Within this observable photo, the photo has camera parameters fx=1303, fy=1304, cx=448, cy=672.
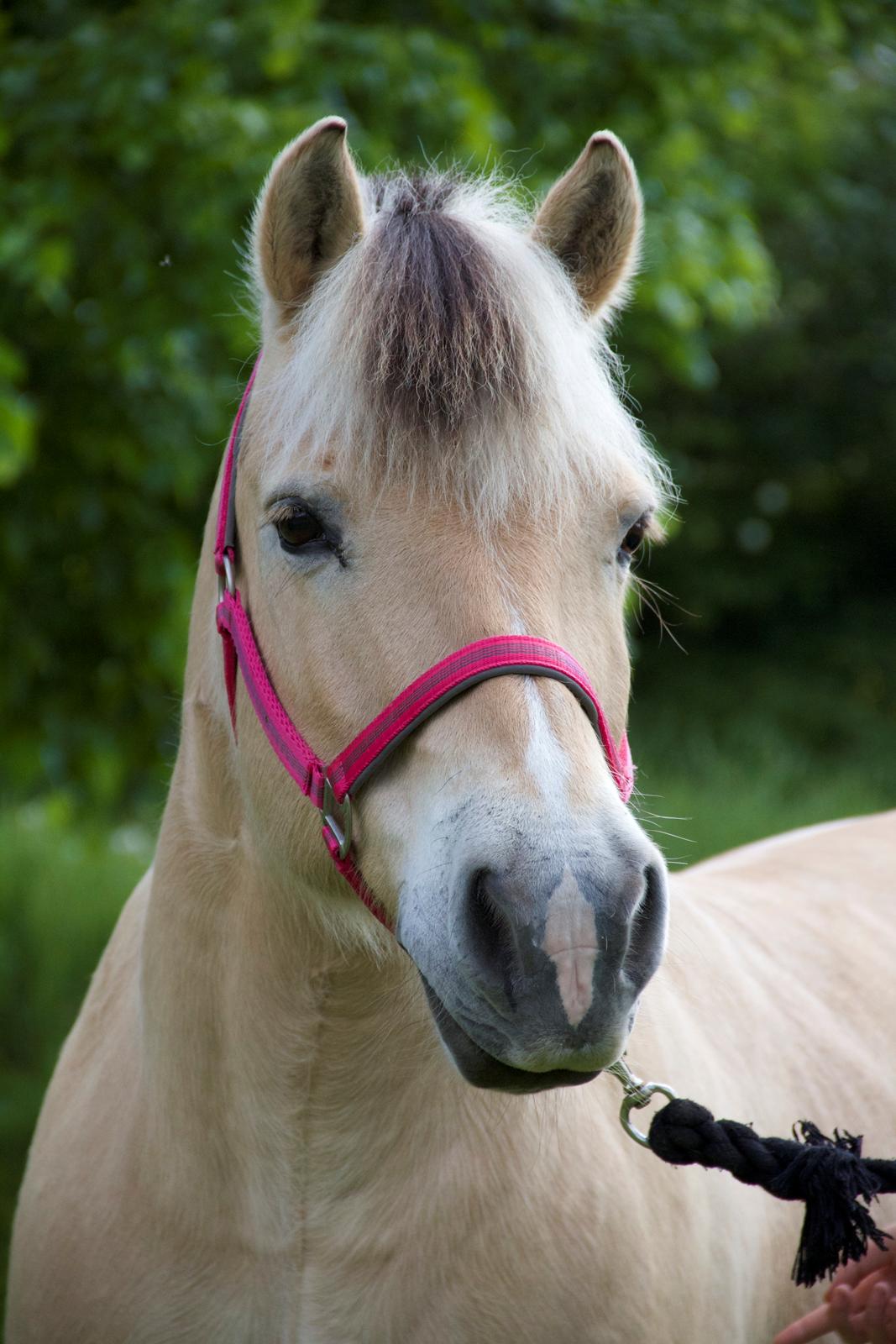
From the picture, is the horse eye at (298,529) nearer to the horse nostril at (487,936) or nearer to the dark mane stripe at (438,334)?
the dark mane stripe at (438,334)

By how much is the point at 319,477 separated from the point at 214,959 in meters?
0.84

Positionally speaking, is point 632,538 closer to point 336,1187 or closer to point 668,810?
A: point 336,1187

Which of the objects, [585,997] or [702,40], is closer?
[585,997]

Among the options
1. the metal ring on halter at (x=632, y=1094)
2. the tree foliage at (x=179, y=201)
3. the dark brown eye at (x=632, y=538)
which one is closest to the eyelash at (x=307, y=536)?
the dark brown eye at (x=632, y=538)

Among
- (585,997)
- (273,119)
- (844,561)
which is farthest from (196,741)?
(844,561)

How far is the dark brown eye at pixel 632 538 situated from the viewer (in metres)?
2.08

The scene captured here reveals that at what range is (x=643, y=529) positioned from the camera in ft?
6.93

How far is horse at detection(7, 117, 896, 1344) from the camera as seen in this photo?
1643 millimetres

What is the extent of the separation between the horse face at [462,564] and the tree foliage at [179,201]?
4.77 feet

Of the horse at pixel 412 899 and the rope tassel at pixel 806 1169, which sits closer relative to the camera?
the horse at pixel 412 899

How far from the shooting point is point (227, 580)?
219 cm

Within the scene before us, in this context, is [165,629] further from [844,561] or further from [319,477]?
[844,561]

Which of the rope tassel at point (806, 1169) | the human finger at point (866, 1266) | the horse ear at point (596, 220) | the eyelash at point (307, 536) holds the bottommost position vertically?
the human finger at point (866, 1266)

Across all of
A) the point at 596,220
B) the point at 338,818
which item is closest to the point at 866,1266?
the point at 338,818
